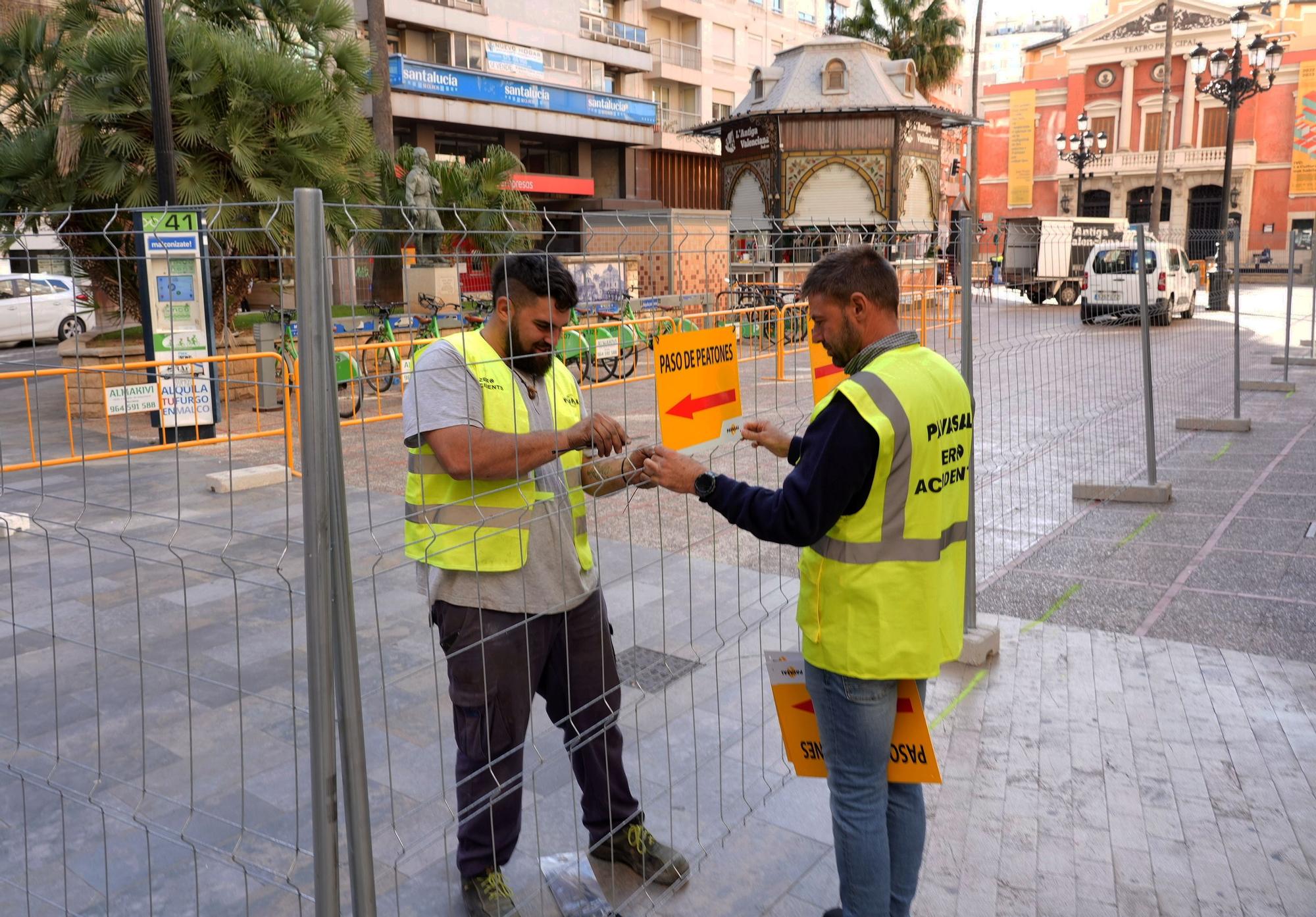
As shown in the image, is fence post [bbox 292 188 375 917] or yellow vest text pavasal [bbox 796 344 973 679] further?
yellow vest text pavasal [bbox 796 344 973 679]

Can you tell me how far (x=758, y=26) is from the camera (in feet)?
138

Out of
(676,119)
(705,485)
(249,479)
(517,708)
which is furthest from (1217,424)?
(676,119)

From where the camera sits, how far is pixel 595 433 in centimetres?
254

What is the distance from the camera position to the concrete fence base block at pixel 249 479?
7.89 m

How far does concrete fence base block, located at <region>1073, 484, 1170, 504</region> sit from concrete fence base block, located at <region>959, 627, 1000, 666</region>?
351 centimetres

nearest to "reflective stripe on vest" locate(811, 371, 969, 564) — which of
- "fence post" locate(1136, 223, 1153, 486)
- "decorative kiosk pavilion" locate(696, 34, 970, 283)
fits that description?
"fence post" locate(1136, 223, 1153, 486)

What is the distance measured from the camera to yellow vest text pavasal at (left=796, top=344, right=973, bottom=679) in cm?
239

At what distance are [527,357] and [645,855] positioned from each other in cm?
150

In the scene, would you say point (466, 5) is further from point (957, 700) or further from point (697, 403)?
point (697, 403)

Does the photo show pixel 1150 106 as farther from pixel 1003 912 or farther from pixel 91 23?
pixel 1003 912

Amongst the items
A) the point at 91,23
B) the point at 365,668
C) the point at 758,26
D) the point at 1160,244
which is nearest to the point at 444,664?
the point at 365,668

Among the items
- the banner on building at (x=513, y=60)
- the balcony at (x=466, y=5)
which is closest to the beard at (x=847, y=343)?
the balcony at (x=466, y=5)

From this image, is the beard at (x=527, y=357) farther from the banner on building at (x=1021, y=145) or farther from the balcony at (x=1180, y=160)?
the banner on building at (x=1021, y=145)

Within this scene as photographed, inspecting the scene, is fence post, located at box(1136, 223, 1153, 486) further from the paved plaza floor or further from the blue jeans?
the blue jeans
